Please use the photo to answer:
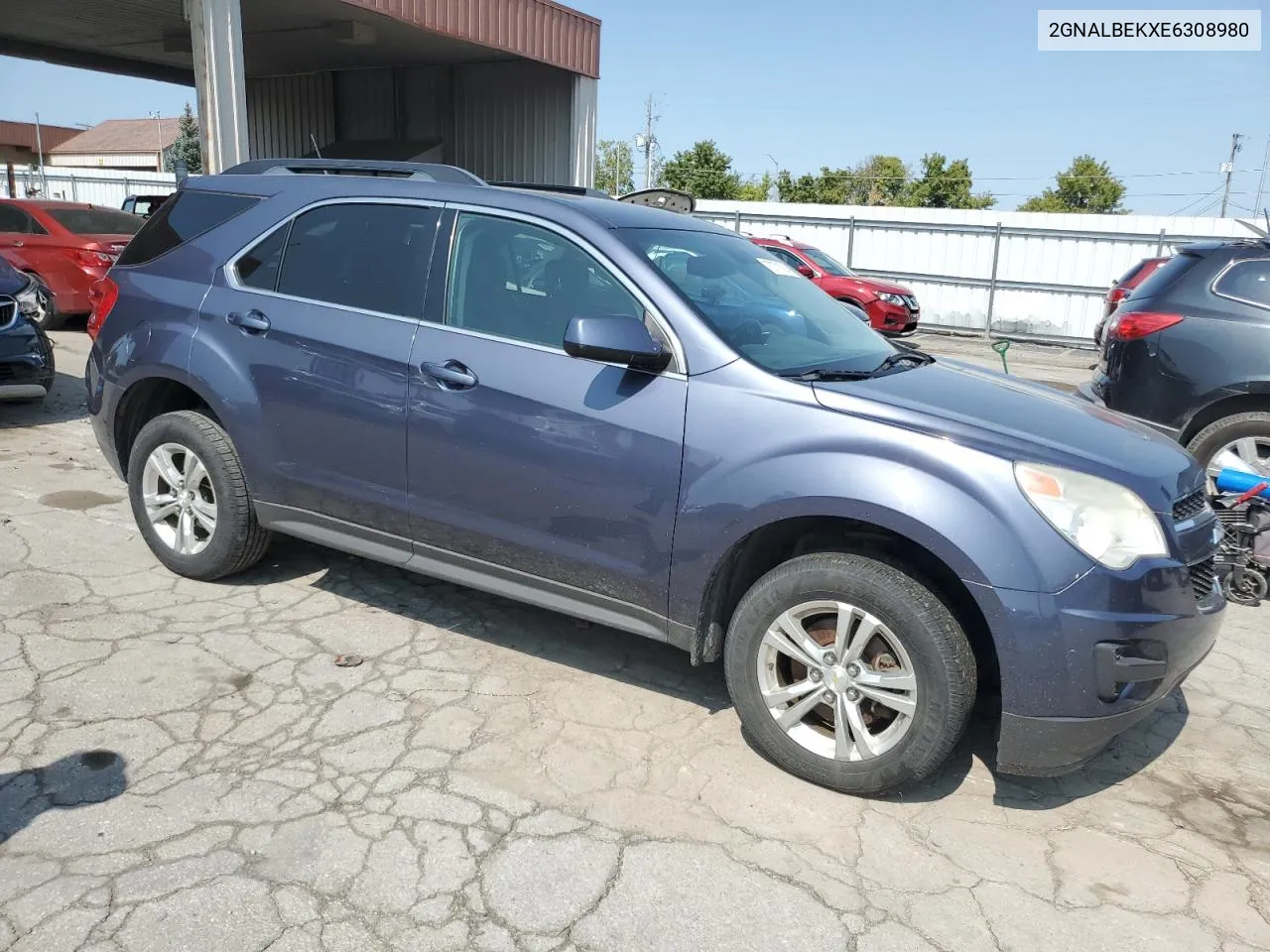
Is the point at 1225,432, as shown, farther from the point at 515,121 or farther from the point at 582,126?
the point at 515,121

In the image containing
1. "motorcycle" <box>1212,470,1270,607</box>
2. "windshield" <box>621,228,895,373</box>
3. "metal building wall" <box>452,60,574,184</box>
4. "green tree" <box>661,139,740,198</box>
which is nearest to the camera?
"windshield" <box>621,228,895,373</box>

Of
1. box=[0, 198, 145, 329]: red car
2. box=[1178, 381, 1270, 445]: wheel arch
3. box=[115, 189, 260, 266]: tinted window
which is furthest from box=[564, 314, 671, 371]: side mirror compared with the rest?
box=[0, 198, 145, 329]: red car

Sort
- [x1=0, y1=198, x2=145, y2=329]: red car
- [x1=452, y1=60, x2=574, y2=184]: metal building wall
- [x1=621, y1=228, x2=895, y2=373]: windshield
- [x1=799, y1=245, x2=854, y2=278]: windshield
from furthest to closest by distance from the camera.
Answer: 1. [x1=452, y1=60, x2=574, y2=184]: metal building wall
2. [x1=799, y1=245, x2=854, y2=278]: windshield
3. [x1=0, y1=198, x2=145, y2=329]: red car
4. [x1=621, y1=228, x2=895, y2=373]: windshield

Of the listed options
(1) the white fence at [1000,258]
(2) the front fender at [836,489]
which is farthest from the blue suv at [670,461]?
(1) the white fence at [1000,258]

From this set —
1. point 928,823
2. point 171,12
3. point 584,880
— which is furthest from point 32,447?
point 171,12

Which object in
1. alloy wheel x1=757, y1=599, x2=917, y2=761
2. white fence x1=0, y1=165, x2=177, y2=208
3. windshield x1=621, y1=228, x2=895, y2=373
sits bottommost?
alloy wheel x1=757, y1=599, x2=917, y2=761

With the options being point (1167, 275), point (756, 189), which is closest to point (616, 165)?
point (756, 189)

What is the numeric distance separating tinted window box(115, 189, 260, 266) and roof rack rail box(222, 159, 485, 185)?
0.23 m

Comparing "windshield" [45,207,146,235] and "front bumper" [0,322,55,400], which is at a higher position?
"windshield" [45,207,146,235]

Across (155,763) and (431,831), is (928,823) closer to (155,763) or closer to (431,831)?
(431,831)

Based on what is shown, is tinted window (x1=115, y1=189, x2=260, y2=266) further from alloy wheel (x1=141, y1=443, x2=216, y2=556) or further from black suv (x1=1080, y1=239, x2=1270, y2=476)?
black suv (x1=1080, y1=239, x2=1270, y2=476)

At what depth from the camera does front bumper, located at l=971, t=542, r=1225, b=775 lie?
2.73 m

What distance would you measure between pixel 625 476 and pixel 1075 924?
1836 mm

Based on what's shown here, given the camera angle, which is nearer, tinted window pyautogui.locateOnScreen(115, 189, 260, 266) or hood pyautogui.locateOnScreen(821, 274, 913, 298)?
tinted window pyautogui.locateOnScreen(115, 189, 260, 266)
